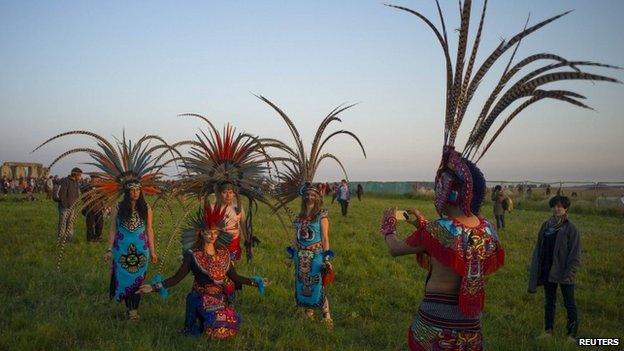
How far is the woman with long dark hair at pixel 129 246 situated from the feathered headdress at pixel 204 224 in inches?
37.5

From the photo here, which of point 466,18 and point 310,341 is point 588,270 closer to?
point 310,341

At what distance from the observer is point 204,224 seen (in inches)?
234

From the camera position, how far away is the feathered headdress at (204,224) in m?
5.90

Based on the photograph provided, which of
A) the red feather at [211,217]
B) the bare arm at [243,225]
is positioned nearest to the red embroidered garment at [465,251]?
the red feather at [211,217]

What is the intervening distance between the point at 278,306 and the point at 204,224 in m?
2.31

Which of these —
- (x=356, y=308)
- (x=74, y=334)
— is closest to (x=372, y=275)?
(x=356, y=308)

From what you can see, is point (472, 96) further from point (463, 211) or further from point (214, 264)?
point (214, 264)

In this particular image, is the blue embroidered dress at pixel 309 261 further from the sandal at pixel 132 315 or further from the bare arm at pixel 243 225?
the sandal at pixel 132 315

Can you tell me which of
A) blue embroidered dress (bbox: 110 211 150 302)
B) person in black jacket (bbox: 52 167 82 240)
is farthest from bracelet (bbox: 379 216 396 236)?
person in black jacket (bbox: 52 167 82 240)

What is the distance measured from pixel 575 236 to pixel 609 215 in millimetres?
23800

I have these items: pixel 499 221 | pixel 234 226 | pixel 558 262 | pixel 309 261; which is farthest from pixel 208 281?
pixel 499 221

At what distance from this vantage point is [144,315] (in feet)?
22.2

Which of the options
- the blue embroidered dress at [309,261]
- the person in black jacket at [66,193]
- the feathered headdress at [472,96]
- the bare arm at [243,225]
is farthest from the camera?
the person in black jacket at [66,193]

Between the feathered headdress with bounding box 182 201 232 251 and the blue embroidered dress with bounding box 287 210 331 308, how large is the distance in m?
1.24
